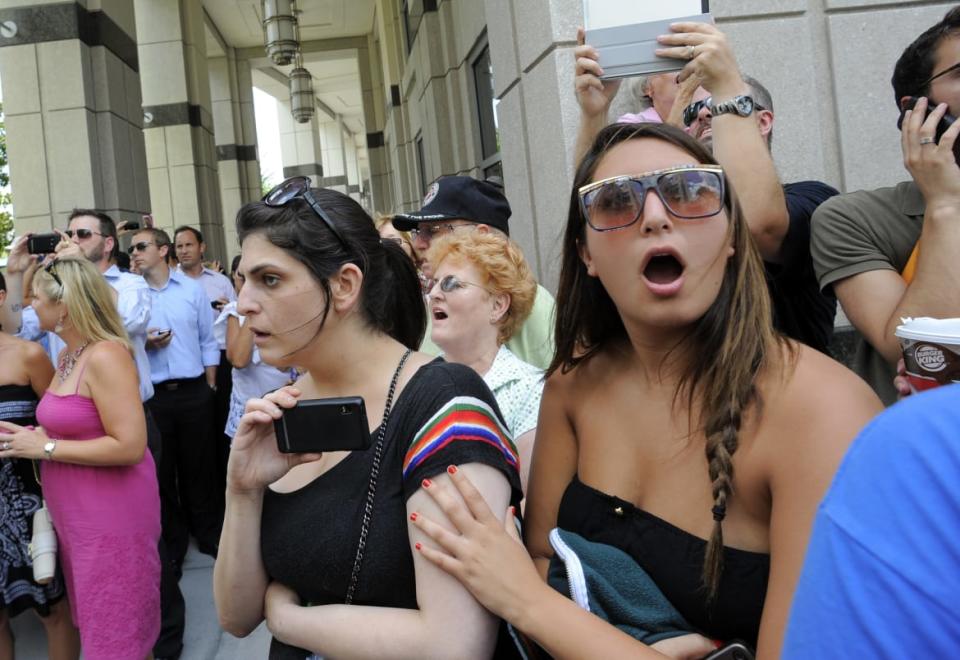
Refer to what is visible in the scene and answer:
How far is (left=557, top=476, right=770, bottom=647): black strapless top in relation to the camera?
4.66ft

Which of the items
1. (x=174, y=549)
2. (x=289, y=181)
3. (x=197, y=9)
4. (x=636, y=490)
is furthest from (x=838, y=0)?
(x=197, y=9)

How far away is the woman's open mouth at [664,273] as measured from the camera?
5.09 ft

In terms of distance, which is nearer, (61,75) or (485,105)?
(485,105)

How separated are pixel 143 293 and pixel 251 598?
179 inches

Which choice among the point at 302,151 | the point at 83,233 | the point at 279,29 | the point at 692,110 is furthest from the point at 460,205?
the point at 302,151

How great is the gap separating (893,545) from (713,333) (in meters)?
0.97

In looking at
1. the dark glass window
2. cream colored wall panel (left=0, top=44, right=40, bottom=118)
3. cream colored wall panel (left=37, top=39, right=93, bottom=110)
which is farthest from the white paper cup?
cream colored wall panel (left=0, top=44, right=40, bottom=118)

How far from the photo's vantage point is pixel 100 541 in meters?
4.02

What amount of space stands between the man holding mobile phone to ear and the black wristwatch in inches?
14.8

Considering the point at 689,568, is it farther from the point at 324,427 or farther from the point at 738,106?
the point at 738,106

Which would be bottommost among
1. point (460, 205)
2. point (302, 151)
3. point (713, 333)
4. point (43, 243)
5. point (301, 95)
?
point (713, 333)

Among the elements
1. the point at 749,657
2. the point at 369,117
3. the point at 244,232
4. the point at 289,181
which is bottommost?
the point at 749,657

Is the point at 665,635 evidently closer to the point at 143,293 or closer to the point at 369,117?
the point at 143,293

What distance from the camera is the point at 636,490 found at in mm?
1609
